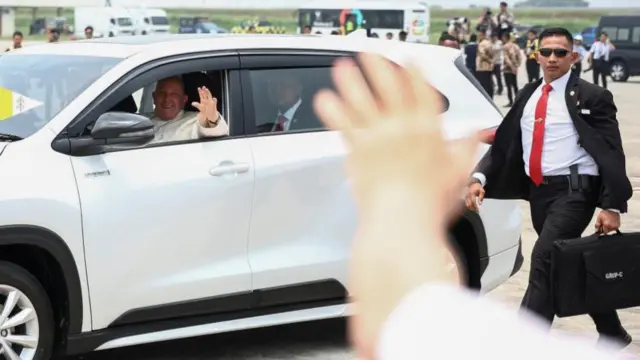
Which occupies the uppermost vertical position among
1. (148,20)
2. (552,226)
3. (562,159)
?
(562,159)

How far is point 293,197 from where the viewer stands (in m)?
5.20

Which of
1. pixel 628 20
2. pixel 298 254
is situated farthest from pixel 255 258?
pixel 628 20

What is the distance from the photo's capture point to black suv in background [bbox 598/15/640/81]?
3928 cm

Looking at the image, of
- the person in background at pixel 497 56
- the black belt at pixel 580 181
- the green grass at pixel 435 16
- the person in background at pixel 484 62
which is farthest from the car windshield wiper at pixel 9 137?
the green grass at pixel 435 16

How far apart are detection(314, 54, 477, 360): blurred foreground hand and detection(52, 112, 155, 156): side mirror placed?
3929 millimetres

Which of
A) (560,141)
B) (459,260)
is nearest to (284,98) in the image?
(560,141)

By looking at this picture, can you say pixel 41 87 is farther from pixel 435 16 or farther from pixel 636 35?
pixel 435 16

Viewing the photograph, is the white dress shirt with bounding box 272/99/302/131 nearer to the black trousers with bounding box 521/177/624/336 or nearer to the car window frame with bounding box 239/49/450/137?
the car window frame with bounding box 239/49/450/137

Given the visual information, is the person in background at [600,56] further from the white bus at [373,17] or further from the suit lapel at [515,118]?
the white bus at [373,17]

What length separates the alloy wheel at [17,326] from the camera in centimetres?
457

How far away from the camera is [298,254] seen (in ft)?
17.2

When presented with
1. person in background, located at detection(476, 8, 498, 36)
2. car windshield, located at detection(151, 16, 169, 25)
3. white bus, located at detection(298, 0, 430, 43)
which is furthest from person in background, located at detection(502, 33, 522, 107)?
car windshield, located at detection(151, 16, 169, 25)

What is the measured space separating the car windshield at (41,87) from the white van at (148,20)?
71.0 meters

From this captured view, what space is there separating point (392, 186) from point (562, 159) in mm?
4300
